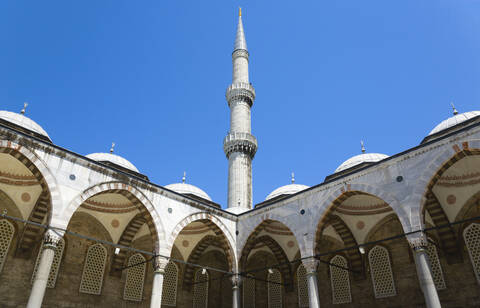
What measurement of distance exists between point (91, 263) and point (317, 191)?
27.5ft

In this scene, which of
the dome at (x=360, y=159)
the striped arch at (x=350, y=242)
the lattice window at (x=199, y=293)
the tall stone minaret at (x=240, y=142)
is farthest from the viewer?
the tall stone minaret at (x=240, y=142)

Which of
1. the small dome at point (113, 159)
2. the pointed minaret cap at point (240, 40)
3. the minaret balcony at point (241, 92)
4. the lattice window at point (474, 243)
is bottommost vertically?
the lattice window at point (474, 243)

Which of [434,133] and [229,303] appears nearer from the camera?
[434,133]

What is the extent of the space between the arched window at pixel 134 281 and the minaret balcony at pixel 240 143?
8844 millimetres

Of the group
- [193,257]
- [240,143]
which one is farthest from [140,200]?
[240,143]

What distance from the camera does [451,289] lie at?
10633 mm

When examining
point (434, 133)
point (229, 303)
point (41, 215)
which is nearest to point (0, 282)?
point (41, 215)

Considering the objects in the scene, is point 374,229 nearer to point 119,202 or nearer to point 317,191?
point 317,191

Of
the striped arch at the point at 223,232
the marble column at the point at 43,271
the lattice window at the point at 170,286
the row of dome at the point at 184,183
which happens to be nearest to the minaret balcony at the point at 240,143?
the row of dome at the point at 184,183

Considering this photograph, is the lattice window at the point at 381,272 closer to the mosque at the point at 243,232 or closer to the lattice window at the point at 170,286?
the mosque at the point at 243,232

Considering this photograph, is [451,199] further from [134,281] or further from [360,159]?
[134,281]

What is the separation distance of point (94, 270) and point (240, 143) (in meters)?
10.6

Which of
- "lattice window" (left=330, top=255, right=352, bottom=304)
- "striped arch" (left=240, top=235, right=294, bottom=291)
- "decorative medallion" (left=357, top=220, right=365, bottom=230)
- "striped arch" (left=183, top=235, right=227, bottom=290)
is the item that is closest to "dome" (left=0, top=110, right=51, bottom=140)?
"striped arch" (left=183, top=235, right=227, bottom=290)

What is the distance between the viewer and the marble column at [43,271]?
7.45m
